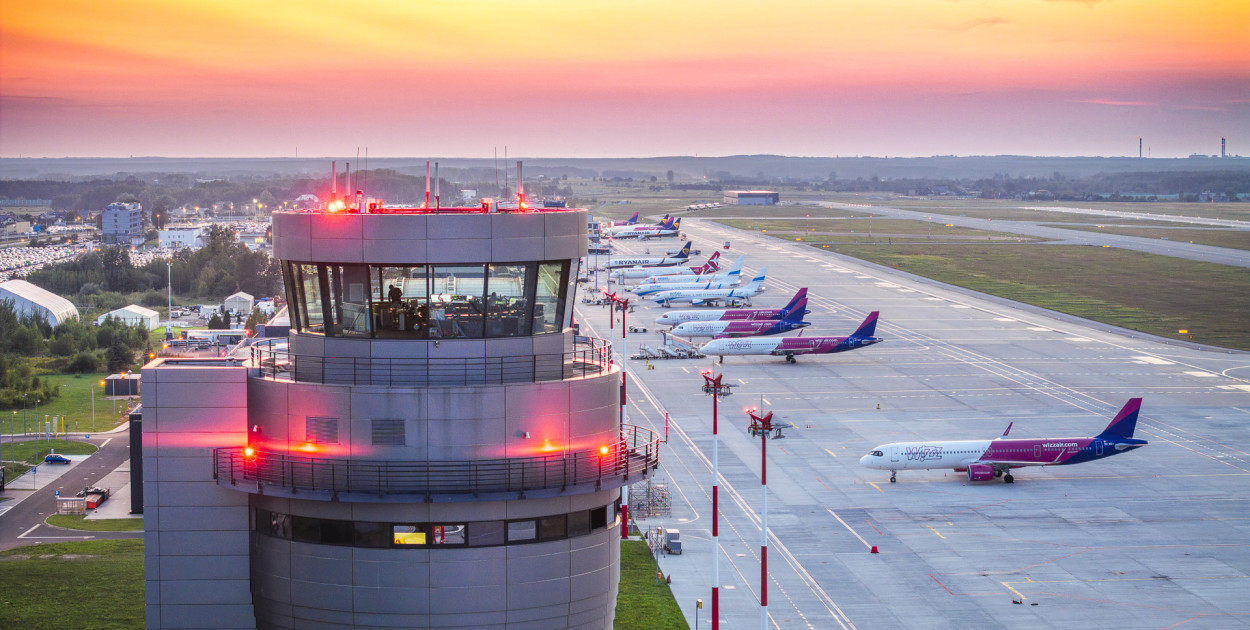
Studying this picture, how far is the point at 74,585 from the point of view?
6238cm

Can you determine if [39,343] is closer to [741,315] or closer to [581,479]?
[741,315]

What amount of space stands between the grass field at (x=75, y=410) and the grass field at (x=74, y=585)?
3495cm

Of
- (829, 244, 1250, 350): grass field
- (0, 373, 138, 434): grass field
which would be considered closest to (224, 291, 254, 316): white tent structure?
(0, 373, 138, 434): grass field

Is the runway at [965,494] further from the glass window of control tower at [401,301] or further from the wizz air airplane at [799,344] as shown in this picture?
the glass window of control tower at [401,301]

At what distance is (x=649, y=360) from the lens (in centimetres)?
12825

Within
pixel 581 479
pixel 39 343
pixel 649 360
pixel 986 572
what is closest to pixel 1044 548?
pixel 986 572

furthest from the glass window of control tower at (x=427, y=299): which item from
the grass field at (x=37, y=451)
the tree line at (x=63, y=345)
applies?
the tree line at (x=63, y=345)

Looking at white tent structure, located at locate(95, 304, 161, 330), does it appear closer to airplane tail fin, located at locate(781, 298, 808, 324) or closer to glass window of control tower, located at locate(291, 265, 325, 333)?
airplane tail fin, located at locate(781, 298, 808, 324)

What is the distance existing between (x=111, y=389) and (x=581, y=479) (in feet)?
335

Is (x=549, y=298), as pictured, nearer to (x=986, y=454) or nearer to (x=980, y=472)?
(x=980, y=472)

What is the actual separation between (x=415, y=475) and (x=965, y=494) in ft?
203

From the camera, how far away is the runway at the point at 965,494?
5991 centimetres

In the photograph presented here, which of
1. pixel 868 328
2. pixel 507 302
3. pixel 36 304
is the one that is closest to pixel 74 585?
pixel 507 302

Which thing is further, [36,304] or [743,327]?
[36,304]
